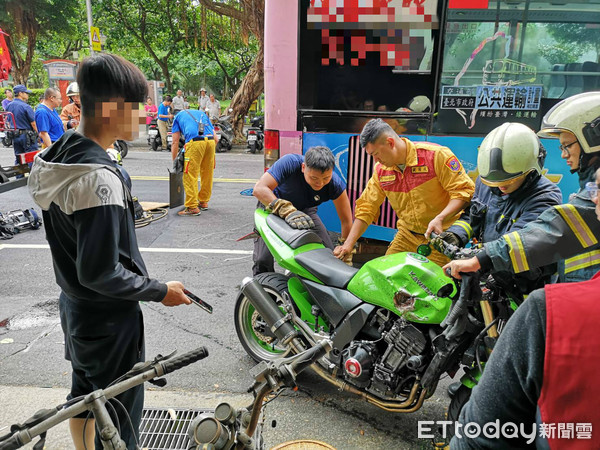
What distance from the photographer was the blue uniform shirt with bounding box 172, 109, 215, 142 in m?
7.08

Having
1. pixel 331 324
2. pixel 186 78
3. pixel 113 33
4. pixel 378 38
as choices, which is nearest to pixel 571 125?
pixel 331 324

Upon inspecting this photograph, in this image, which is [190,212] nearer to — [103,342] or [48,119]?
[48,119]

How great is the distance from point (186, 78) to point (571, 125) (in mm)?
39517

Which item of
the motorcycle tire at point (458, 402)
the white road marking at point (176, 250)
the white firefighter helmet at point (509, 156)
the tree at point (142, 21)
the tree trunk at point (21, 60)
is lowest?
the white road marking at point (176, 250)

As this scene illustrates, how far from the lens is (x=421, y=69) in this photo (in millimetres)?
4590

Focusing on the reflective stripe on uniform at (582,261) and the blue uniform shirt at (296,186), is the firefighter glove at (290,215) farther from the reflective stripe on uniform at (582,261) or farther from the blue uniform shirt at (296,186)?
the reflective stripe on uniform at (582,261)

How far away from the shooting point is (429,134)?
179 inches

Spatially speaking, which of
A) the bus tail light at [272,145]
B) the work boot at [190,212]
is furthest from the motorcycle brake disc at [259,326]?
the work boot at [190,212]

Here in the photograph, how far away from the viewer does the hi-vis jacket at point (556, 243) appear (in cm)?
185

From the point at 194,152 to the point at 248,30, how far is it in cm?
891

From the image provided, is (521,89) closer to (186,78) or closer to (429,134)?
(429,134)

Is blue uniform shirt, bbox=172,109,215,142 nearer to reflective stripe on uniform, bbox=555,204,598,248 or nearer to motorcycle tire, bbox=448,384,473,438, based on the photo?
motorcycle tire, bbox=448,384,473,438

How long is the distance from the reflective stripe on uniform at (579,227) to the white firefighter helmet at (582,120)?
1.21 ft

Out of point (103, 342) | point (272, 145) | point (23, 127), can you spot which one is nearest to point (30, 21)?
point (23, 127)
